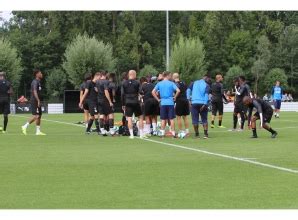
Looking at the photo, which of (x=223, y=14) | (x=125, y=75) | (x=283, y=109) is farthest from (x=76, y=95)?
(x=223, y=14)

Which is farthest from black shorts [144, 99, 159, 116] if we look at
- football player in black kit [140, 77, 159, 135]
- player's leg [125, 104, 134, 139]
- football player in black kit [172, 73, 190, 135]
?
player's leg [125, 104, 134, 139]

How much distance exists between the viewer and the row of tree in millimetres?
80625

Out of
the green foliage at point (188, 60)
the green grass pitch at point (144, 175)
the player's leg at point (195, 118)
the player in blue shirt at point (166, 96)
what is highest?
the green foliage at point (188, 60)

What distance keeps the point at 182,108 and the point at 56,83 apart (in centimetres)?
6109

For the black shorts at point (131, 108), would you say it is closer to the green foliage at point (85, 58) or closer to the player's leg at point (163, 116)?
the player's leg at point (163, 116)

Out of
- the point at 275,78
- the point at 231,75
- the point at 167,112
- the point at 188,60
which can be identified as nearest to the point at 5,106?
the point at 167,112

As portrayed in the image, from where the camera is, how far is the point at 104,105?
77.5ft

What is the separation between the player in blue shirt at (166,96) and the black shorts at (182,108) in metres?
0.74

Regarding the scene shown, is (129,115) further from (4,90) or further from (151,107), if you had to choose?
(4,90)

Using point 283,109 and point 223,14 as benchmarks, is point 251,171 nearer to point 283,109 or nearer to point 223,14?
point 283,109

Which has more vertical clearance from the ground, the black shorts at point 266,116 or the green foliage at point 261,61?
the green foliage at point 261,61

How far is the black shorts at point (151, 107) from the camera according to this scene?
2316cm

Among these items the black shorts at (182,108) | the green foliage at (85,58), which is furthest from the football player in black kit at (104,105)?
the green foliage at (85,58)

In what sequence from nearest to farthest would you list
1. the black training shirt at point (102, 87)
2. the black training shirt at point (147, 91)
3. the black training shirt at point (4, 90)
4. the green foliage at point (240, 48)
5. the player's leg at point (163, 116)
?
the player's leg at point (163, 116)
the black training shirt at point (147, 91)
the black training shirt at point (102, 87)
the black training shirt at point (4, 90)
the green foliage at point (240, 48)
